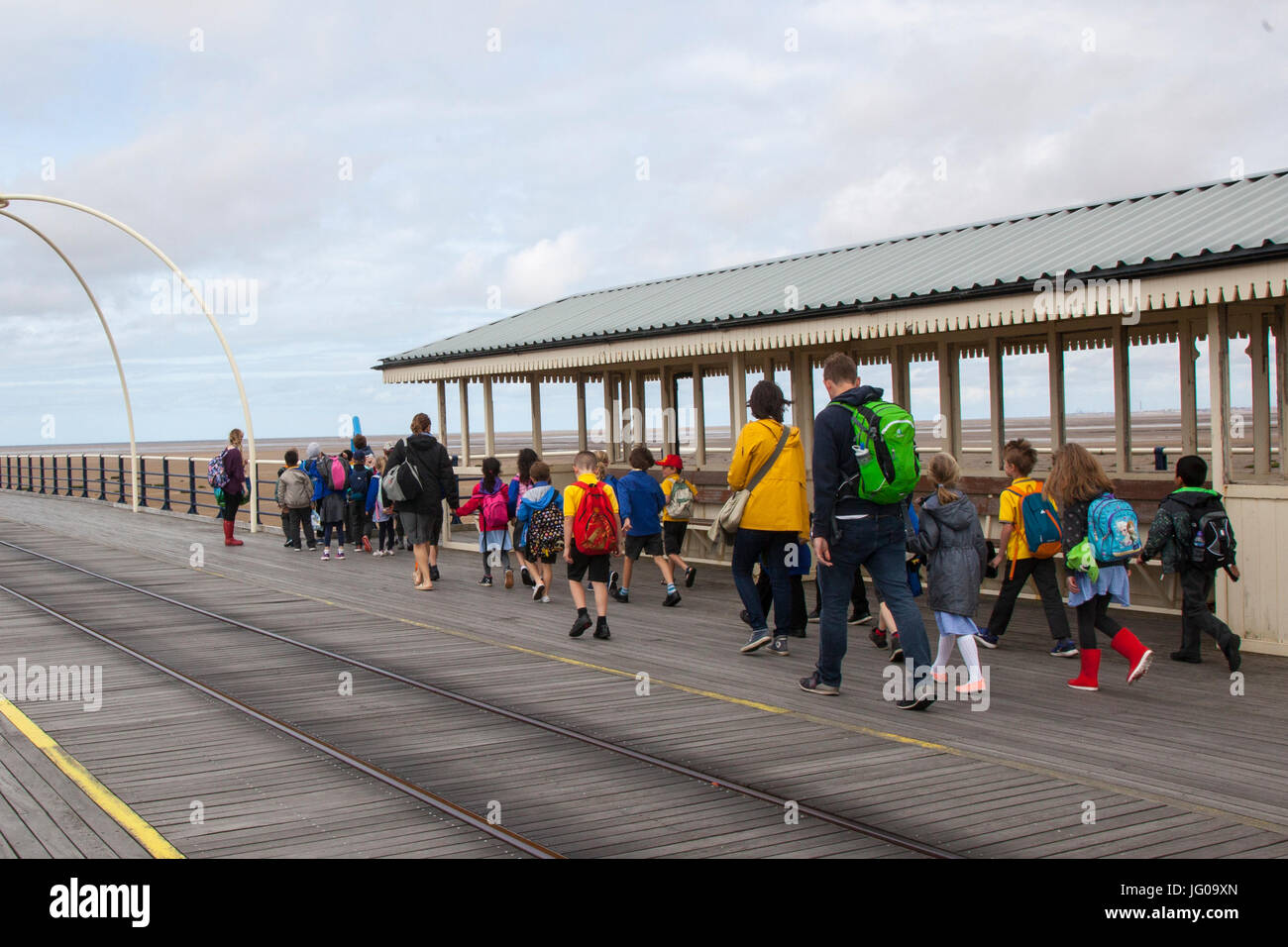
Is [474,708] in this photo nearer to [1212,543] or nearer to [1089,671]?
[1089,671]

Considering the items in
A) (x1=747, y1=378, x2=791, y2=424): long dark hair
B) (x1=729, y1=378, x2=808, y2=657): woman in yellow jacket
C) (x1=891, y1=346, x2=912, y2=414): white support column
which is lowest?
(x1=729, y1=378, x2=808, y2=657): woman in yellow jacket

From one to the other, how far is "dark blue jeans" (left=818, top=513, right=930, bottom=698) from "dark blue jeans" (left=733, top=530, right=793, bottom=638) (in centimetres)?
135

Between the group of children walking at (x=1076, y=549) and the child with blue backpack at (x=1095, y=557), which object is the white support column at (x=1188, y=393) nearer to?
the group of children walking at (x=1076, y=549)

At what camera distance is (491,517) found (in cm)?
1387

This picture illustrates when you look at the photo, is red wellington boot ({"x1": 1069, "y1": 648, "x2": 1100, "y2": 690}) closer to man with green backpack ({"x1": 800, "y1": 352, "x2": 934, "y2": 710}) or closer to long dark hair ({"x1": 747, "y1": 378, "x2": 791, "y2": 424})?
man with green backpack ({"x1": 800, "y1": 352, "x2": 934, "y2": 710})

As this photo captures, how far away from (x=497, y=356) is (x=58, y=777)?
13.2m

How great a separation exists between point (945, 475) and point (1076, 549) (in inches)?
39.2

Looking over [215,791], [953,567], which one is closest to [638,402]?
[953,567]

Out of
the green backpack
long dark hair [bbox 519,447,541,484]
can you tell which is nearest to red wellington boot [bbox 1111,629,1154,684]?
the green backpack

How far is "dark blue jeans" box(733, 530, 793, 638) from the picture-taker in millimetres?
8883

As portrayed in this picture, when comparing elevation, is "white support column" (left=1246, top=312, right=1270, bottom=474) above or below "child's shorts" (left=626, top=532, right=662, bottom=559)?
above

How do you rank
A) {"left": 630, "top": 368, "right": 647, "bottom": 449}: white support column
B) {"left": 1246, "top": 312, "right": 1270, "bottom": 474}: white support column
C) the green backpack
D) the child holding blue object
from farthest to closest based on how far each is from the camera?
1. {"left": 630, "top": 368, "right": 647, "bottom": 449}: white support column
2. the child holding blue object
3. {"left": 1246, "top": 312, "right": 1270, "bottom": 474}: white support column
4. the green backpack

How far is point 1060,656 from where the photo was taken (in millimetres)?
9180
